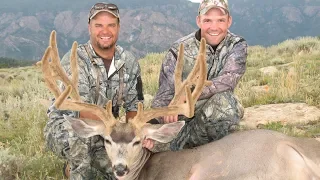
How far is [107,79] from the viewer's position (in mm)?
5660

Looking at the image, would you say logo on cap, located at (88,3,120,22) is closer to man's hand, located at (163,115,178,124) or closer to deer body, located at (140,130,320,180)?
man's hand, located at (163,115,178,124)

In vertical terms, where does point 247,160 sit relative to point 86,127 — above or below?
below

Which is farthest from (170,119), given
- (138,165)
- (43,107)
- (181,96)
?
(43,107)

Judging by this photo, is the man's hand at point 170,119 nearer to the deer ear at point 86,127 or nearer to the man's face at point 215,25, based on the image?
the deer ear at point 86,127

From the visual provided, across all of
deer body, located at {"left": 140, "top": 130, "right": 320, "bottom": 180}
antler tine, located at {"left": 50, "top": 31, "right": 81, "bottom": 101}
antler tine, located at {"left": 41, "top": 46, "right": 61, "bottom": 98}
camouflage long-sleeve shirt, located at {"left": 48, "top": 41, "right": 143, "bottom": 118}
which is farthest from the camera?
camouflage long-sleeve shirt, located at {"left": 48, "top": 41, "right": 143, "bottom": 118}

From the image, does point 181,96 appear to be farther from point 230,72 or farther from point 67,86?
point 67,86

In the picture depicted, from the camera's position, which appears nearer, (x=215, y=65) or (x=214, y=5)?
→ (x=214, y=5)

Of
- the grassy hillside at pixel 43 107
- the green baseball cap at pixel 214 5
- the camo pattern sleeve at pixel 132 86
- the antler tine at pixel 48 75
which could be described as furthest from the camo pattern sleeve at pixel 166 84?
the antler tine at pixel 48 75

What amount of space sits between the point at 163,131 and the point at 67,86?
1100 millimetres

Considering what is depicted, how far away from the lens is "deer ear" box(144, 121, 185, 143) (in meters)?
4.82

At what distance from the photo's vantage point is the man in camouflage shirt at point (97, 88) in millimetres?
4984

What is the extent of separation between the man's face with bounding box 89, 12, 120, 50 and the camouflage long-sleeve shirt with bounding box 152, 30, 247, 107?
0.85 m

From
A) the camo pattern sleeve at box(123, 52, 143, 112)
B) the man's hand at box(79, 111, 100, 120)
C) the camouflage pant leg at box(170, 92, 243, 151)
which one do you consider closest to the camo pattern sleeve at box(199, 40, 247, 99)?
the camouflage pant leg at box(170, 92, 243, 151)

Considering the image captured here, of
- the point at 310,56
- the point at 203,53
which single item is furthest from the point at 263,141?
the point at 310,56
